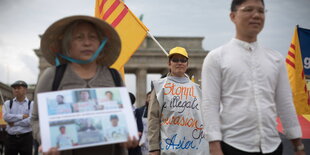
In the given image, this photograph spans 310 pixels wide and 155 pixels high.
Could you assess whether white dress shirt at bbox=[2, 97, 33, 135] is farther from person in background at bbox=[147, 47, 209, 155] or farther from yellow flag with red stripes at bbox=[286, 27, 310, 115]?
yellow flag with red stripes at bbox=[286, 27, 310, 115]

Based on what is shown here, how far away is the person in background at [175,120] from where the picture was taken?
375cm

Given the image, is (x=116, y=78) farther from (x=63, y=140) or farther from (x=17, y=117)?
(x=17, y=117)

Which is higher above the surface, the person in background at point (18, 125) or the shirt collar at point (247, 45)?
the shirt collar at point (247, 45)

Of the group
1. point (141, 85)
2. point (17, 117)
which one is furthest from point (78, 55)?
point (141, 85)

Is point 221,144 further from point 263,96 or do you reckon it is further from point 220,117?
point 263,96

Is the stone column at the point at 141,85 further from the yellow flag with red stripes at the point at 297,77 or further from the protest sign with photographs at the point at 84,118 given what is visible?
the protest sign with photographs at the point at 84,118

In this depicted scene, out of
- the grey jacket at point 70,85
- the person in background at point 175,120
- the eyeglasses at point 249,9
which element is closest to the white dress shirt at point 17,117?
the person in background at point 175,120

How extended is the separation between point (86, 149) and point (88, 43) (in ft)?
2.19

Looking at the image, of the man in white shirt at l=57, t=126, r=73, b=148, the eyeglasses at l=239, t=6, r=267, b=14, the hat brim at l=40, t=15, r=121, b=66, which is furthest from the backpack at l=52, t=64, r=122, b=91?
the eyeglasses at l=239, t=6, r=267, b=14

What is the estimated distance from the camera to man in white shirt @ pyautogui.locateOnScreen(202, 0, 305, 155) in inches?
87.1

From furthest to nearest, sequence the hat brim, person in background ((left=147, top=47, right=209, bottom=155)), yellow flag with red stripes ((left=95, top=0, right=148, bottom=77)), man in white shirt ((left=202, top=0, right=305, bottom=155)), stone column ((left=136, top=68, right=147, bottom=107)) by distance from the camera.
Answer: stone column ((left=136, top=68, right=147, bottom=107)) → yellow flag with red stripes ((left=95, top=0, right=148, bottom=77)) → person in background ((left=147, top=47, right=209, bottom=155)) → the hat brim → man in white shirt ((left=202, top=0, right=305, bottom=155))

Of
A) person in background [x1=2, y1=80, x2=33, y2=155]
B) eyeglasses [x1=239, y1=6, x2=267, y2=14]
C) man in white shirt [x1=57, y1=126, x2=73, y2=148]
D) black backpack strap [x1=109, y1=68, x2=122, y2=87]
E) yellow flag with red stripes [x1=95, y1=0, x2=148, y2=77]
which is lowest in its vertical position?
person in background [x1=2, y1=80, x2=33, y2=155]

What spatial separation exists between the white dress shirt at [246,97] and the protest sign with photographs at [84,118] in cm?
60

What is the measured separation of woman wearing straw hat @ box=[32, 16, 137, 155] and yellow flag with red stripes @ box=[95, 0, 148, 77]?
9.92 feet
